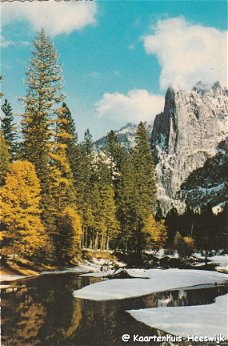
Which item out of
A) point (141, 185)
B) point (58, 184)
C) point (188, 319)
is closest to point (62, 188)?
point (58, 184)

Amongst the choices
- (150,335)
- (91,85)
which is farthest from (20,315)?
(91,85)

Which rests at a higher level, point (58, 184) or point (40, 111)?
point (40, 111)

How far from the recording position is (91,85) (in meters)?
→ 19.6

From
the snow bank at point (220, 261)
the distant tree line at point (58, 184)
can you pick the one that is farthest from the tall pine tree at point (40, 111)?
the snow bank at point (220, 261)

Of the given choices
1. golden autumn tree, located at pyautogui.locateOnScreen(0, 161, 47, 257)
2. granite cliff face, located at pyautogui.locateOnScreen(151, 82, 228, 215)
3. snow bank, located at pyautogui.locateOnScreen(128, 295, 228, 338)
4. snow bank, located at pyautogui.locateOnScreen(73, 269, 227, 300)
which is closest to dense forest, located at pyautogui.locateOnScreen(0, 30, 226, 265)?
golden autumn tree, located at pyautogui.locateOnScreen(0, 161, 47, 257)

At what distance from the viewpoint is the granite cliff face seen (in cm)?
15062

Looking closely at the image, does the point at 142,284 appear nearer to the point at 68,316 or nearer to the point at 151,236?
the point at 68,316

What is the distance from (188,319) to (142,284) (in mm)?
10520

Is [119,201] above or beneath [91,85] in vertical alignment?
beneath

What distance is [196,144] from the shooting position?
18050 centimetres

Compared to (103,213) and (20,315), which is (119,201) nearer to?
(103,213)

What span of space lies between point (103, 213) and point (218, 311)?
107 feet

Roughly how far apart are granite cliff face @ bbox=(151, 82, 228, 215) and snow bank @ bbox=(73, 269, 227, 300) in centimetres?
11007

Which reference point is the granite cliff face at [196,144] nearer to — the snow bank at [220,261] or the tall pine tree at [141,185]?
the tall pine tree at [141,185]
